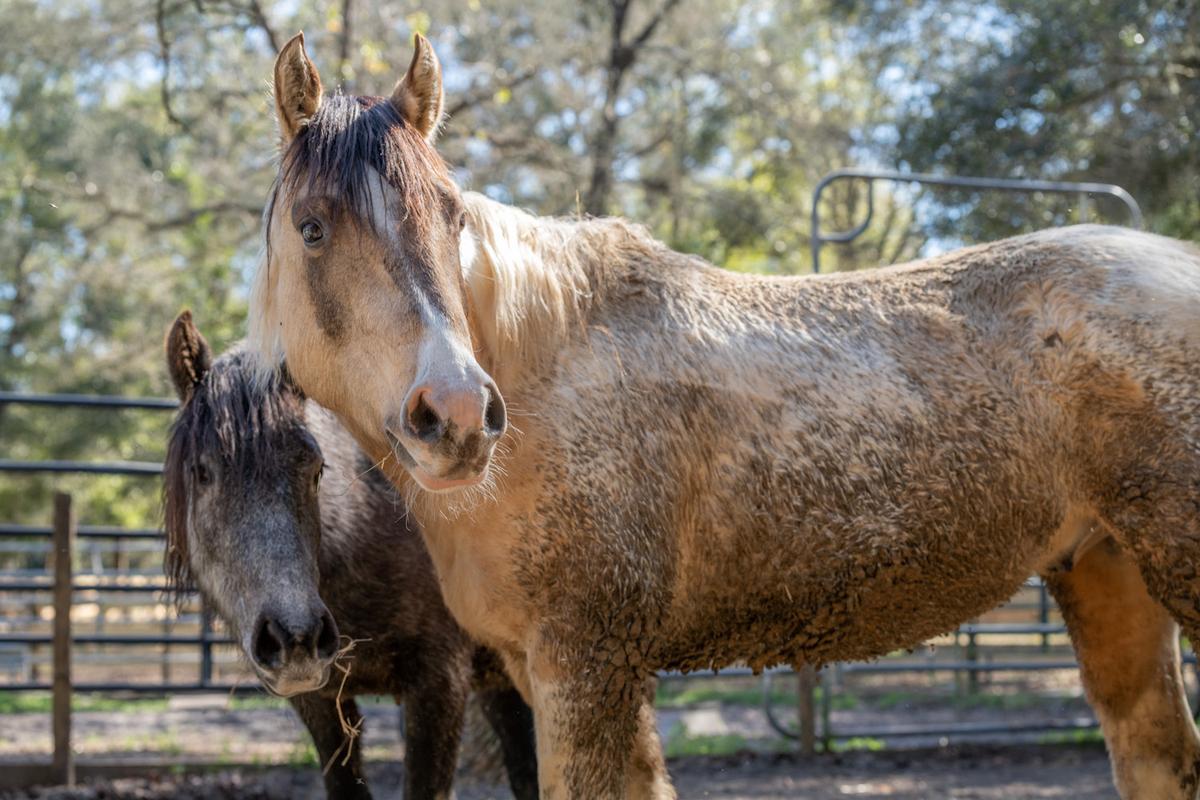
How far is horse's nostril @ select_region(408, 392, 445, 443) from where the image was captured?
7.36 ft

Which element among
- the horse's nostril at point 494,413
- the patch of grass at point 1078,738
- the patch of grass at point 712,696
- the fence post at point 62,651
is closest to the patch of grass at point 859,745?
the patch of grass at point 1078,738

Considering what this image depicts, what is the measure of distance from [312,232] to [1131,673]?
2.79m

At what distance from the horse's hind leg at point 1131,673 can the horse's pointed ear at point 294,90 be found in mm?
2582

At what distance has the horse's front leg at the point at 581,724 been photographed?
266 centimetres

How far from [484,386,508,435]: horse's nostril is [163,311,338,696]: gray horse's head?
1.14 metres

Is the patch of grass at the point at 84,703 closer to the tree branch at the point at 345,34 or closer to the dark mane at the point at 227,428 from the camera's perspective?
the dark mane at the point at 227,428

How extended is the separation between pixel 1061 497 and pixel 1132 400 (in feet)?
1.04

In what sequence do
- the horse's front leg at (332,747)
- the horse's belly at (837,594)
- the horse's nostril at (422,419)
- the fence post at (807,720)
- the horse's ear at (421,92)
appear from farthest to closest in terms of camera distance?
1. the fence post at (807,720)
2. the horse's front leg at (332,747)
3. the horse's belly at (837,594)
4. the horse's ear at (421,92)
5. the horse's nostril at (422,419)

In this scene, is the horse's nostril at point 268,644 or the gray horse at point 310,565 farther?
the gray horse at point 310,565

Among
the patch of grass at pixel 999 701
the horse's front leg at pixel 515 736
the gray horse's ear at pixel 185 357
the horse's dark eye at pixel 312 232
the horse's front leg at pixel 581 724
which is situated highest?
the horse's dark eye at pixel 312 232

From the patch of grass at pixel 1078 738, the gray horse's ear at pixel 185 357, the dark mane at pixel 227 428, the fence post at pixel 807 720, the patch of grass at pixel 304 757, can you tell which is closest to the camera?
the dark mane at pixel 227 428

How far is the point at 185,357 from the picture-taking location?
12.5 ft

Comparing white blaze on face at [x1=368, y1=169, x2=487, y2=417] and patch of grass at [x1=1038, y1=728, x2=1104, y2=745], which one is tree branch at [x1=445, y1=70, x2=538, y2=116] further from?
white blaze on face at [x1=368, y1=169, x2=487, y2=417]

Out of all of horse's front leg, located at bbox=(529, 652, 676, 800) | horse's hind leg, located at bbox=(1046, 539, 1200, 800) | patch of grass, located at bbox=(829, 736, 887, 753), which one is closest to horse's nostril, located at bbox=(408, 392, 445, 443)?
horse's front leg, located at bbox=(529, 652, 676, 800)
